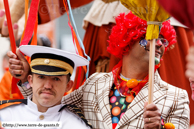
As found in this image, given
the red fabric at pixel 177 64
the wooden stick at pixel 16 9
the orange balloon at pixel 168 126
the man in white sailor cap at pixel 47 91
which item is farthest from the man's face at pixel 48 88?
the red fabric at pixel 177 64

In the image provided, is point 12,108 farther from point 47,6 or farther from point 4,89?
point 47,6

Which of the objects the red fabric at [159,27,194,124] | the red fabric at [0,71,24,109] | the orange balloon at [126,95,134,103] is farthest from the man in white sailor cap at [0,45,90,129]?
the red fabric at [159,27,194,124]

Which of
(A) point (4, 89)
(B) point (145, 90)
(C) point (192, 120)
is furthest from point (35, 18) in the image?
(C) point (192, 120)

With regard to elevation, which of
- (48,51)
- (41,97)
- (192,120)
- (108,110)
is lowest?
(192,120)

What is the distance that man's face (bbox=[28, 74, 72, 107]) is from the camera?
A: 153cm

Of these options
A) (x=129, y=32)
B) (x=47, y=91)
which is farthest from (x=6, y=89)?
(x=129, y=32)

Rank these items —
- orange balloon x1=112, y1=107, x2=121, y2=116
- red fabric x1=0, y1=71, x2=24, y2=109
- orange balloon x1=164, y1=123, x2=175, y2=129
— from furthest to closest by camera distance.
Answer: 1. red fabric x1=0, y1=71, x2=24, y2=109
2. orange balloon x1=112, y1=107, x2=121, y2=116
3. orange balloon x1=164, y1=123, x2=175, y2=129

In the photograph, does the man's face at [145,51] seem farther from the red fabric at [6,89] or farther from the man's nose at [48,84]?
the red fabric at [6,89]

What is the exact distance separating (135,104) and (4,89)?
1.03 m

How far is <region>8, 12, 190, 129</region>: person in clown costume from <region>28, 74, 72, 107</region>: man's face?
184 mm

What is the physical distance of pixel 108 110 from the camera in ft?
5.58

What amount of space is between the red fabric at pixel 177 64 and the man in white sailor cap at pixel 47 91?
0.82 m

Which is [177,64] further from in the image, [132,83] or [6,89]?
[6,89]

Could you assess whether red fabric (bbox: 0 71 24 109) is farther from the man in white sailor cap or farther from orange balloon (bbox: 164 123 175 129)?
orange balloon (bbox: 164 123 175 129)
